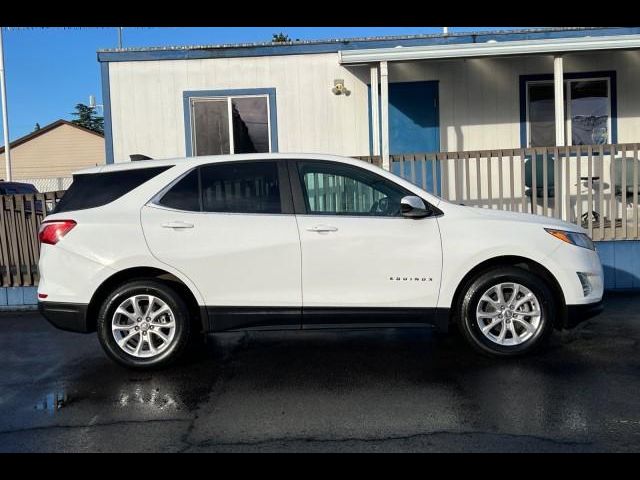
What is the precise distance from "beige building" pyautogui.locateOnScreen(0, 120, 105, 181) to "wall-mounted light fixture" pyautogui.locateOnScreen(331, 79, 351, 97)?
36.8 meters

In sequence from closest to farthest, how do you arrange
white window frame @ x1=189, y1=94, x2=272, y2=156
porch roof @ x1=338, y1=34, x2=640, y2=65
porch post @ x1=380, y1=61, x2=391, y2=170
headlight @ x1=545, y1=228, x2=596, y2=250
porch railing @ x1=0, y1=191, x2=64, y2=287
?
headlight @ x1=545, y1=228, x2=596, y2=250 → porch railing @ x1=0, y1=191, x2=64, y2=287 → porch roof @ x1=338, y1=34, x2=640, y2=65 → porch post @ x1=380, y1=61, x2=391, y2=170 → white window frame @ x1=189, y1=94, x2=272, y2=156

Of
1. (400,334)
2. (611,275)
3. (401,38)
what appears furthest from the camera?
(401,38)

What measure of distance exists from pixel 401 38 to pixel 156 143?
4492 millimetres

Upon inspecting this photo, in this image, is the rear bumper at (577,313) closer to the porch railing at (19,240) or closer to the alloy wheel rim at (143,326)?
the alloy wheel rim at (143,326)

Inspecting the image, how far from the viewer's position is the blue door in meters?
11.3

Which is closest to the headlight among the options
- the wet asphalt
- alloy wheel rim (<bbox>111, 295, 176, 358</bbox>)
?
the wet asphalt

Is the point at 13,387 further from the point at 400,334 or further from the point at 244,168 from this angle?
the point at 400,334

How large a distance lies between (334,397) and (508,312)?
5.80ft

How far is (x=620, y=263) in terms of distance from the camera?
870 cm

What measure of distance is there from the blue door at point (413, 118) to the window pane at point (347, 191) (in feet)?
18.6

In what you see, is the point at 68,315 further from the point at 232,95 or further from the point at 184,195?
the point at 232,95

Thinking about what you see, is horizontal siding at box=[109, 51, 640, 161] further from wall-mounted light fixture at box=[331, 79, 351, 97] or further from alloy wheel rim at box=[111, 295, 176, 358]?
alloy wheel rim at box=[111, 295, 176, 358]

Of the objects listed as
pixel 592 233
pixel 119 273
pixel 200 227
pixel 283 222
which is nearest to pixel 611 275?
pixel 592 233
